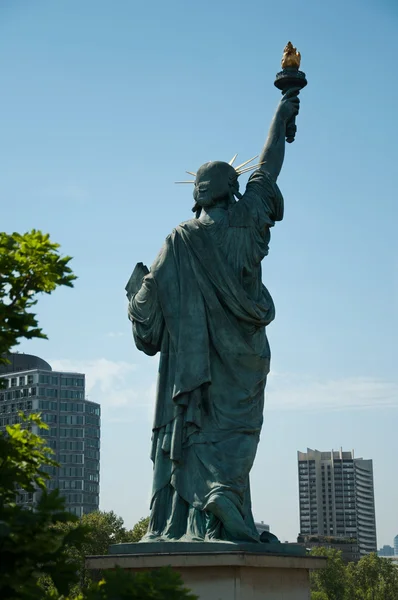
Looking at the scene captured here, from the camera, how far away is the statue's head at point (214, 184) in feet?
46.8

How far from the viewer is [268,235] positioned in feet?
46.9

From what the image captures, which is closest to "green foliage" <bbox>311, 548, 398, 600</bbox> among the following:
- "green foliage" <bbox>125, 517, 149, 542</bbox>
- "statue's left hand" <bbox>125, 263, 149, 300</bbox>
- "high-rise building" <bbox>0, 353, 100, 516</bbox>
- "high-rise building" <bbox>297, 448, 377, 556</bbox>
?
"green foliage" <bbox>125, 517, 149, 542</bbox>

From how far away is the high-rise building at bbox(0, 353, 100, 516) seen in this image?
94.0 metres

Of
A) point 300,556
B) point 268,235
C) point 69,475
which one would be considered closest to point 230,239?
point 268,235

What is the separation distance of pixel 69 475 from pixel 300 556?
8351cm

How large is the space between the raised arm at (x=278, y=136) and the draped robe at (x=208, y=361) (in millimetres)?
581

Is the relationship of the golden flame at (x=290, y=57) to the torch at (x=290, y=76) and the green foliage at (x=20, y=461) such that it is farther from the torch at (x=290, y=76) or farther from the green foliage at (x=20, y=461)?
the green foliage at (x=20, y=461)

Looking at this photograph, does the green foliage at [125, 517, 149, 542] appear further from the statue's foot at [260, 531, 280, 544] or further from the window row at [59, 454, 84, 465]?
the window row at [59, 454, 84, 465]

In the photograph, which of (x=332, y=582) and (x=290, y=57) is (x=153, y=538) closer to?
(x=290, y=57)

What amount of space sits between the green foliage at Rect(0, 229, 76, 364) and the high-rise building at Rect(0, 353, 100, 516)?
8552 centimetres

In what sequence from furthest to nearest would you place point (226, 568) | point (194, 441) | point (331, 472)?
point (331, 472)
point (194, 441)
point (226, 568)

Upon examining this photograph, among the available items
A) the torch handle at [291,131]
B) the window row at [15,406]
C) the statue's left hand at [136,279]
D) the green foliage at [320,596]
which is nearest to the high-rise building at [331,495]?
the window row at [15,406]

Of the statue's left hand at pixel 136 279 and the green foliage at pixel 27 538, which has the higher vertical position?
the statue's left hand at pixel 136 279

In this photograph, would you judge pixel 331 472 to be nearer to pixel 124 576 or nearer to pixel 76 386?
pixel 76 386
